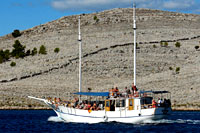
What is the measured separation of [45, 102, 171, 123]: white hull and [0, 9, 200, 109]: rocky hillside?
34.4 meters

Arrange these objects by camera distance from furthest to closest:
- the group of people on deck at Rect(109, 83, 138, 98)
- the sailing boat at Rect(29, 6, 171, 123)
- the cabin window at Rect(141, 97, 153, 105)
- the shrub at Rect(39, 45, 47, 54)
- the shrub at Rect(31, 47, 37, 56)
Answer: the shrub at Rect(31, 47, 37, 56)
the shrub at Rect(39, 45, 47, 54)
the group of people on deck at Rect(109, 83, 138, 98)
the cabin window at Rect(141, 97, 153, 105)
the sailing boat at Rect(29, 6, 171, 123)

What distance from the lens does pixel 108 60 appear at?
428 ft

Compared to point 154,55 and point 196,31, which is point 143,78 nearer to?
point 154,55

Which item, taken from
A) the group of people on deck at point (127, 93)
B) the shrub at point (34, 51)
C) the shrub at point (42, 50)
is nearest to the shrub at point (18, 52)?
the shrub at point (34, 51)

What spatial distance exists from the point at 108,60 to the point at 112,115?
70405mm

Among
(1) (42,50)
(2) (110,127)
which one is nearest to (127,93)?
(2) (110,127)

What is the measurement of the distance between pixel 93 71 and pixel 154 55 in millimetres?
21566

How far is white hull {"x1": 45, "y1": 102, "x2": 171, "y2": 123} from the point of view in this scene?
58438 millimetres

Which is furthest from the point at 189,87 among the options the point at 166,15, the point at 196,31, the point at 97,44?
the point at 166,15

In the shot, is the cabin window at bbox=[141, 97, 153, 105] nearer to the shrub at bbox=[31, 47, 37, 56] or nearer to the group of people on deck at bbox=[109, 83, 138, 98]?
the group of people on deck at bbox=[109, 83, 138, 98]

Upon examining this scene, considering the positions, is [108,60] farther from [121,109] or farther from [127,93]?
[121,109]

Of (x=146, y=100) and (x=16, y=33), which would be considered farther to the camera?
(x=16, y=33)

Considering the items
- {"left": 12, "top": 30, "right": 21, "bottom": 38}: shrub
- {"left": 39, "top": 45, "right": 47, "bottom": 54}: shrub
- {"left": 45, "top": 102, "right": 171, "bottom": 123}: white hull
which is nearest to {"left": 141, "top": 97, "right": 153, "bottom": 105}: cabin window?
{"left": 45, "top": 102, "right": 171, "bottom": 123}: white hull

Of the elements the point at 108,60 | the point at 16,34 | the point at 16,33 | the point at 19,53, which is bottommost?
the point at 108,60
